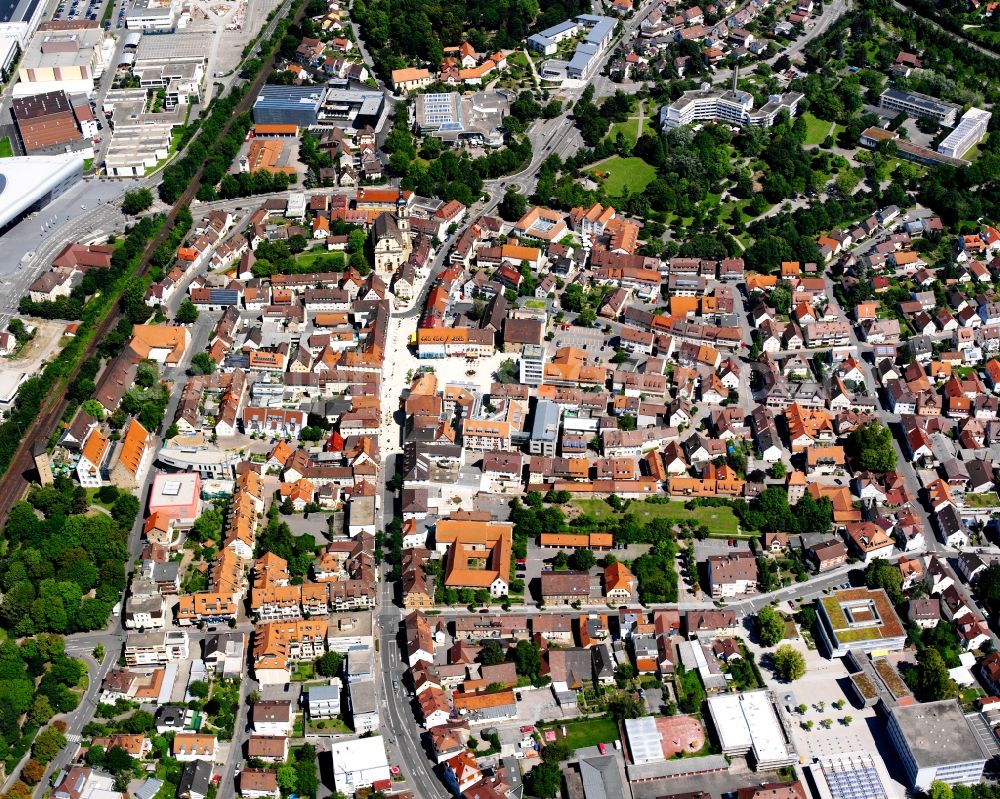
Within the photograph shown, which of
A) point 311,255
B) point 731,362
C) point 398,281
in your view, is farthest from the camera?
point 311,255

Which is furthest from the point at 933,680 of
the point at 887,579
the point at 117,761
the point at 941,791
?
the point at 117,761

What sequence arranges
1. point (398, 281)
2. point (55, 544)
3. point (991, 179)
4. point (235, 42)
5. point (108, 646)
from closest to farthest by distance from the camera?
point (108, 646), point (55, 544), point (398, 281), point (991, 179), point (235, 42)

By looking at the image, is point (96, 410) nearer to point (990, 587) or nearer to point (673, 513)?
point (673, 513)

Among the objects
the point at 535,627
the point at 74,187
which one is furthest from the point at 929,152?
the point at 74,187

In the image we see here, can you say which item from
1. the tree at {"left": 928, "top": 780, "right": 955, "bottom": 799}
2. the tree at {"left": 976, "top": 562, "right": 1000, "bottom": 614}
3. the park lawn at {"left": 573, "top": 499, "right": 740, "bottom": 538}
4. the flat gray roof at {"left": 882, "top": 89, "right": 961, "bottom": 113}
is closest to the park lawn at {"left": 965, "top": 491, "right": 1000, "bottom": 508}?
the tree at {"left": 976, "top": 562, "right": 1000, "bottom": 614}

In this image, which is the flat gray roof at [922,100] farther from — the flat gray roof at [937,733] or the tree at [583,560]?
the flat gray roof at [937,733]

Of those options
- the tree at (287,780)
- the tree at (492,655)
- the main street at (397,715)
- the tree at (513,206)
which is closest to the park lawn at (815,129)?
the tree at (513,206)

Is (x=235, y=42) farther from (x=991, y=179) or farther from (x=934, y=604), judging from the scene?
(x=934, y=604)

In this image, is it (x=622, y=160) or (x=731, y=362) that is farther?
(x=622, y=160)
